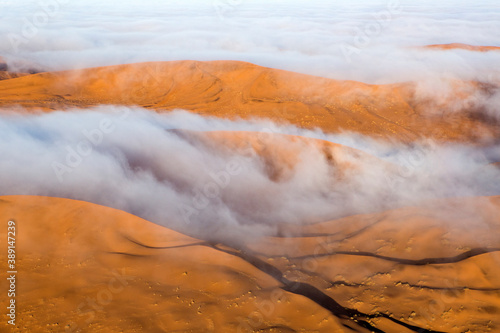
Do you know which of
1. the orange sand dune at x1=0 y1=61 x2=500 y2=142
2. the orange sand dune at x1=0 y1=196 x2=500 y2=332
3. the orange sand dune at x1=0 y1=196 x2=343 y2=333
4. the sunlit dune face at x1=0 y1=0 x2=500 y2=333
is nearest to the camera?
the orange sand dune at x1=0 y1=196 x2=343 y2=333

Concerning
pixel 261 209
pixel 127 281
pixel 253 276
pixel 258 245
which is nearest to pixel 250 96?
pixel 261 209

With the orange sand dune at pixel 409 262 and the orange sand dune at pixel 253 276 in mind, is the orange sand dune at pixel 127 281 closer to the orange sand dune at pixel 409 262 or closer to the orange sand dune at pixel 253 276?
the orange sand dune at pixel 253 276

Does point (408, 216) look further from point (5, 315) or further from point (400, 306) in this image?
point (5, 315)

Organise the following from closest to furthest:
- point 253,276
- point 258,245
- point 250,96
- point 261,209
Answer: point 253,276 → point 258,245 → point 261,209 → point 250,96

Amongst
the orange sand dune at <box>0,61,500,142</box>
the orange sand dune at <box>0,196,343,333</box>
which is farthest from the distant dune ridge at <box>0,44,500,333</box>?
the orange sand dune at <box>0,61,500,142</box>

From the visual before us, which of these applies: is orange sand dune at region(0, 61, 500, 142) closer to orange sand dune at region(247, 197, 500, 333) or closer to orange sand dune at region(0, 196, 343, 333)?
orange sand dune at region(247, 197, 500, 333)

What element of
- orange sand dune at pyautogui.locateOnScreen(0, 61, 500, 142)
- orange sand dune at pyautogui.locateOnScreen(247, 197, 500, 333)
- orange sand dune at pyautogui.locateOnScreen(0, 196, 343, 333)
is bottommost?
orange sand dune at pyautogui.locateOnScreen(0, 196, 343, 333)

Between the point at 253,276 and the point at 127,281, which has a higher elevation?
the point at 253,276

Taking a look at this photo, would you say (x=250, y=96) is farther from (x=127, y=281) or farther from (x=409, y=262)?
(x=127, y=281)
